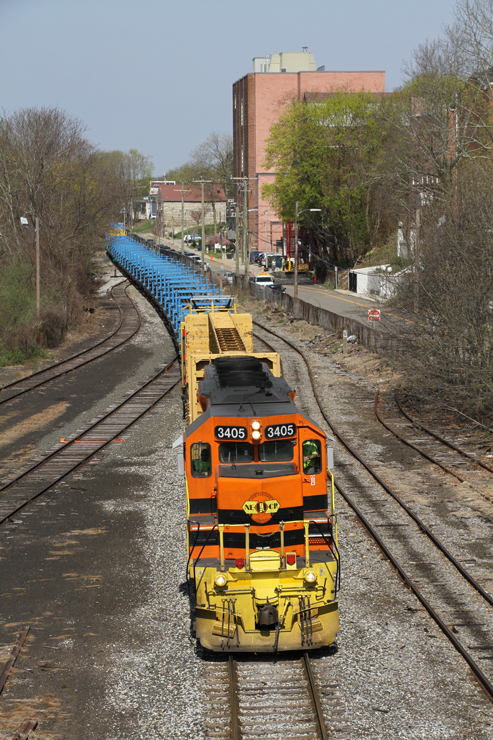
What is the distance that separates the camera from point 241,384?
12102 millimetres

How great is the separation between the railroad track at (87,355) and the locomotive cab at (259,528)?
19330 millimetres

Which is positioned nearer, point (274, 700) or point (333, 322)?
point (274, 700)

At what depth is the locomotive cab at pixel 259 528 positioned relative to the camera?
9805 mm

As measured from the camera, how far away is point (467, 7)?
3306 cm

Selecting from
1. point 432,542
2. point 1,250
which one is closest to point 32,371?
point 1,250

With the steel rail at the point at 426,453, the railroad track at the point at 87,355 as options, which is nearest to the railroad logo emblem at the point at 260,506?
→ the steel rail at the point at 426,453

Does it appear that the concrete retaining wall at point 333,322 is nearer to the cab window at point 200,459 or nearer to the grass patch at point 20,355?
the grass patch at point 20,355

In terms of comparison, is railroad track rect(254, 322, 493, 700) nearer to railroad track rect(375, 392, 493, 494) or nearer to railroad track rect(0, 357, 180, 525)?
railroad track rect(375, 392, 493, 494)

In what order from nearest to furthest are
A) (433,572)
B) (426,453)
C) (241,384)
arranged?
1. (241,384)
2. (433,572)
3. (426,453)

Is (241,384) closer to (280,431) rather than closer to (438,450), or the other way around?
(280,431)

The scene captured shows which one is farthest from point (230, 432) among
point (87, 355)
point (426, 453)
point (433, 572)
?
point (87, 355)

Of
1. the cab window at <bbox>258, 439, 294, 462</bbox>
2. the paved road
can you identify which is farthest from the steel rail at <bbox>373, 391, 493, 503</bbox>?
the paved road

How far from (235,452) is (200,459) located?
21.6 inches

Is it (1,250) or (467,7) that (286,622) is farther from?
(1,250)
